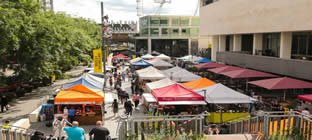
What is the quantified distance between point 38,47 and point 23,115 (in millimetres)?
5721

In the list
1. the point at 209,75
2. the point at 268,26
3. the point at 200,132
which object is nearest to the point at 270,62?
the point at 268,26

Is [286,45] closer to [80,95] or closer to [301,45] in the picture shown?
[301,45]

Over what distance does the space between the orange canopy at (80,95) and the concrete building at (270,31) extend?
14710 mm

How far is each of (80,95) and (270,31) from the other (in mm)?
18643

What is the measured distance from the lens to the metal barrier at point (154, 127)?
793 cm

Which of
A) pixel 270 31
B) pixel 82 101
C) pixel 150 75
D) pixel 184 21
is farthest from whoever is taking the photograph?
pixel 184 21

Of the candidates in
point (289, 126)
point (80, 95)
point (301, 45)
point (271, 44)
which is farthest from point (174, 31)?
point (289, 126)

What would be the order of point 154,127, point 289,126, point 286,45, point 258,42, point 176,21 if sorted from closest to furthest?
1. point 154,127
2. point 289,126
3. point 286,45
4. point 258,42
5. point 176,21

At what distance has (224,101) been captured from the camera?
13914 millimetres

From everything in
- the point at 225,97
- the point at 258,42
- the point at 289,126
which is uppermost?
the point at 258,42

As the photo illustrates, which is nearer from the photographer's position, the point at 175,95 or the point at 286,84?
the point at 175,95

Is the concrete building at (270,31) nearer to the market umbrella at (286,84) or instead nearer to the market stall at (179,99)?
the market umbrella at (286,84)

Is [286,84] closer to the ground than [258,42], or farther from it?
closer to the ground

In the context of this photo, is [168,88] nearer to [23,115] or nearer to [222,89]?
[222,89]
